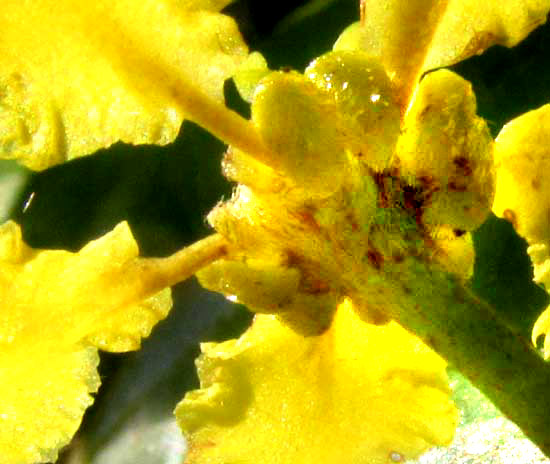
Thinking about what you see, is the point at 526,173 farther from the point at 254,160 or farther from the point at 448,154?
the point at 254,160

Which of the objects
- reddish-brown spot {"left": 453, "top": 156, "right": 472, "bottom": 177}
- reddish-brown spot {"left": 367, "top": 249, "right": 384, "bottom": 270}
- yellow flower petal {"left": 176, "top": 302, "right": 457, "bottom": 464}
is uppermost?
reddish-brown spot {"left": 453, "top": 156, "right": 472, "bottom": 177}

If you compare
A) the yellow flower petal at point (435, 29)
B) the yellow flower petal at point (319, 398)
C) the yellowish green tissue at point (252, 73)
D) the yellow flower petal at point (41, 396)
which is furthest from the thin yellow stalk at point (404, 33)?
the yellow flower petal at point (41, 396)

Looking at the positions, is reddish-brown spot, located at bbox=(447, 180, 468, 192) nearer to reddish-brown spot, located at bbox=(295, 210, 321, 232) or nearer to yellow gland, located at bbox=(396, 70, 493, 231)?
yellow gland, located at bbox=(396, 70, 493, 231)

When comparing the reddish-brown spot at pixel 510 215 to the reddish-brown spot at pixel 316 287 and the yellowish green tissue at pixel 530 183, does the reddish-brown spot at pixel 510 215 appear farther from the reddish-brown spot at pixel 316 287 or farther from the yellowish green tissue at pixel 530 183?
the reddish-brown spot at pixel 316 287

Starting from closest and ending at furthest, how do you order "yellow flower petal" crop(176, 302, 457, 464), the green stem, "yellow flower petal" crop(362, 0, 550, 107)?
the green stem, "yellow flower petal" crop(362, 0, 550, 107), "yellow flower petal" crop(176, 302, 457, 464)

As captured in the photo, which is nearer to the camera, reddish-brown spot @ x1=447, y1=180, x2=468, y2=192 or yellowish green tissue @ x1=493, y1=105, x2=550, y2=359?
reddish-brown spot @ x1=447, y1=180, x2=468, y2=192

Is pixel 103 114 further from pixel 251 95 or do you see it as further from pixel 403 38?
pixel 403 38

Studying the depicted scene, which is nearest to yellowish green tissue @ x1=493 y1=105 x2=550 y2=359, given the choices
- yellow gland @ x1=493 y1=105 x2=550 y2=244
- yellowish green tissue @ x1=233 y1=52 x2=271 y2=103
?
yellow gland @ x1=493 y1=105 x2=550 y2=244

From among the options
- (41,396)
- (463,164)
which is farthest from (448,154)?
(41,396)
